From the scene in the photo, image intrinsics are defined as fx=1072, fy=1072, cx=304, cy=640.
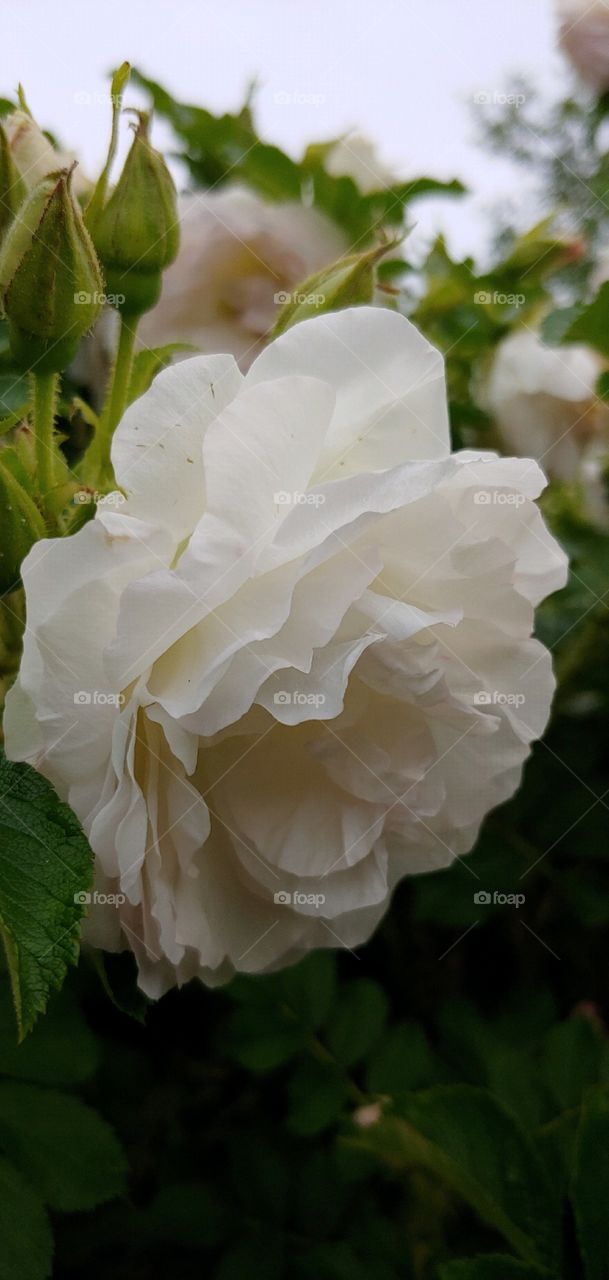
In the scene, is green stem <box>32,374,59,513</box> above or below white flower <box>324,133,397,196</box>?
below

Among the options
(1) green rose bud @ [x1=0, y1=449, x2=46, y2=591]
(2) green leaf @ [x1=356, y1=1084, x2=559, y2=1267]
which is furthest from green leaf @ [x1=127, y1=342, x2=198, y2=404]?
(2) green leaf @ [x1=356, y1=1084, x2=559, y2=1267]

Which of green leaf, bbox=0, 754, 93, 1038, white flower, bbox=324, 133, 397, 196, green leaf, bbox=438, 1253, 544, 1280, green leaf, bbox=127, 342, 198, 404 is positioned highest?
white flower, bbox=324, 133, 397, 196

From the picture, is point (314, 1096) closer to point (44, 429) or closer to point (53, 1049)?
point (53, 1049)

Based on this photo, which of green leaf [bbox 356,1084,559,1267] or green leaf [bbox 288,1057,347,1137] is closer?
green leaf [bbox 356,1084,559,1267]

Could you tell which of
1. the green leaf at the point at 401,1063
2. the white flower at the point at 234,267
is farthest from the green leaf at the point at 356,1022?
the white flower at the point at 234,267

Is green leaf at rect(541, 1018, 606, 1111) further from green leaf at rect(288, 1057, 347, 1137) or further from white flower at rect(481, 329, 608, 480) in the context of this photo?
white flower at rect(481, 329, 608, 480)

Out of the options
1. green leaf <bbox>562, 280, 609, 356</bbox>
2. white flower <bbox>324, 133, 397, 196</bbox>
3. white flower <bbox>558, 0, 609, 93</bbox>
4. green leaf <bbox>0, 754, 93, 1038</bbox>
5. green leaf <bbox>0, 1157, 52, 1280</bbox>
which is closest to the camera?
green leaf <bbox>0, 754, 93, 1038</bbox>

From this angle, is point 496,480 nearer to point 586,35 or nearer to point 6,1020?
point 6,1020
